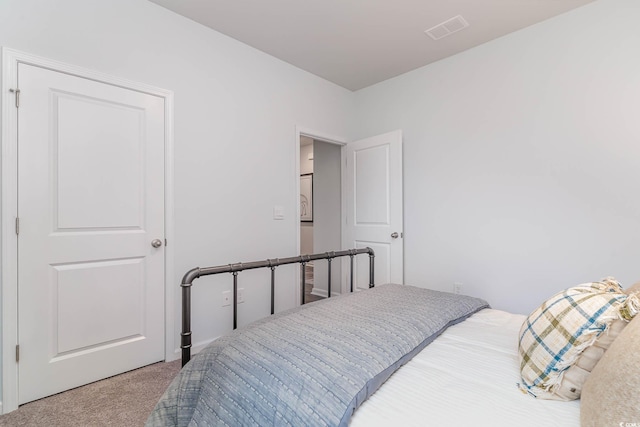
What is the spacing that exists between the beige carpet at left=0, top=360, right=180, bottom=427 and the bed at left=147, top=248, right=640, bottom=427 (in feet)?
2.49

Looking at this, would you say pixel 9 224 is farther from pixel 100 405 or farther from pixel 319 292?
pixel 319 292

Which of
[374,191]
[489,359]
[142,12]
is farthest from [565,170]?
[142,12]

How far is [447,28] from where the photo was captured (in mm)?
2514

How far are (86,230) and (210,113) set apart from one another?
1240 millimetres

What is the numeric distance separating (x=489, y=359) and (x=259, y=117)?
2537mm

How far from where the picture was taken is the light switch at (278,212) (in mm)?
2969

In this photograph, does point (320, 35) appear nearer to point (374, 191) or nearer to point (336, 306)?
point (374, 191)

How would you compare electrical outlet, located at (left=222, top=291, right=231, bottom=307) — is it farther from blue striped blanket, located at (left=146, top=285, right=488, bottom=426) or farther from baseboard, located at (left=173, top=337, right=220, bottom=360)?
blue striped blanket, located at (left=146, top=285, right=488, bottom=426)

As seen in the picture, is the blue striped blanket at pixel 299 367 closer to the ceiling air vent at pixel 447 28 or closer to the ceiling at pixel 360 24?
the ceiling at pixel 360 24

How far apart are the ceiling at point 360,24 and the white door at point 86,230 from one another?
92 centimetres

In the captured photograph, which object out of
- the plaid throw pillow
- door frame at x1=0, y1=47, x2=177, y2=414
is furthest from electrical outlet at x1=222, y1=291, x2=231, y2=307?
the plaid throw pillow

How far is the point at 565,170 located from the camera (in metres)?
2.34

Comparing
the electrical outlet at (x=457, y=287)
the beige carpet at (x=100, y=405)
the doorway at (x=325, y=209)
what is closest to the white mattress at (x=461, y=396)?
the beige carpet at (x=100, y=405)

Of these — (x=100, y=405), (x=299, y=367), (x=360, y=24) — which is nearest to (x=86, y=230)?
(x=100, y=405)
